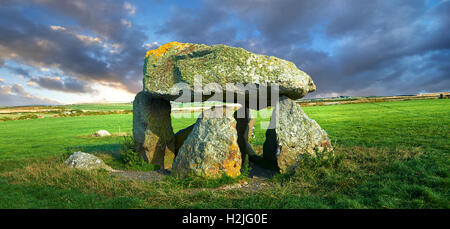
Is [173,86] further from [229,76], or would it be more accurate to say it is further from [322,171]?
[322,171]

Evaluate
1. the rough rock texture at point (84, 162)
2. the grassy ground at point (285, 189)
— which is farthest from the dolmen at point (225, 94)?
the rough rock texture at point (84, 162)

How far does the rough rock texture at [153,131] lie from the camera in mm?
10477

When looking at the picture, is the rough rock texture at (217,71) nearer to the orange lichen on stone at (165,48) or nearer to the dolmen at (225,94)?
the dolmen at (225,94)

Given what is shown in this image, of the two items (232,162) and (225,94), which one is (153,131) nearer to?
(225,94)

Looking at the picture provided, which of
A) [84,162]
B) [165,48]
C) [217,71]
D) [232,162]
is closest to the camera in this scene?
[232,162]

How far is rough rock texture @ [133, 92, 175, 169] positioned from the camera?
1048 cm

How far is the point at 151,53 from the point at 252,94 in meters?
4.32

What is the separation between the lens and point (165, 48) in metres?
9.67

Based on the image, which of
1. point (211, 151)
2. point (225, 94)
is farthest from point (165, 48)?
point (211, 151)

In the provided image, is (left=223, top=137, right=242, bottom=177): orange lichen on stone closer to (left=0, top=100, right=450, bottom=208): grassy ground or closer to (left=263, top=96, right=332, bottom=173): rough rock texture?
(left=0, top=100, right=450, bottom=208): grassy ground

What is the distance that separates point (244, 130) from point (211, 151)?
4.64 m
